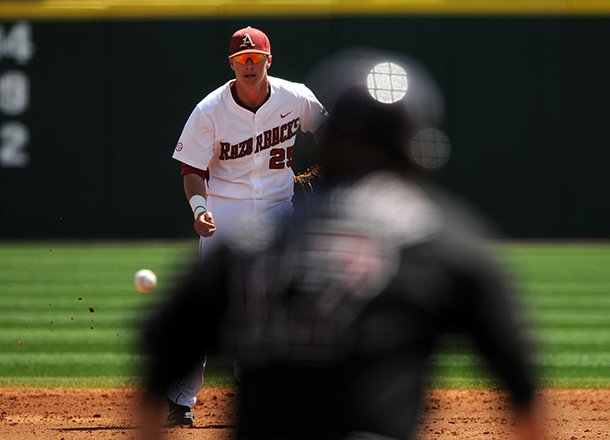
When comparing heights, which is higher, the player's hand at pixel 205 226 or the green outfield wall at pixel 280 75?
the green outfield wall at pixel 280 75

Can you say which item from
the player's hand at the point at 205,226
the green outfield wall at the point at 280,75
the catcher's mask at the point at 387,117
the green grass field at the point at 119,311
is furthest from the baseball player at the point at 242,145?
the green outfield wall at the point at 280,75

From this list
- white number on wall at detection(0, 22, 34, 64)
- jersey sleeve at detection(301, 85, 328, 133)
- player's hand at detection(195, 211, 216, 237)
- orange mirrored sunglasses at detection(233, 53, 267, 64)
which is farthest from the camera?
white number on wall at detection(0, 22, 34, 64)

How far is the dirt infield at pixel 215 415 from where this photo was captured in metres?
6.49

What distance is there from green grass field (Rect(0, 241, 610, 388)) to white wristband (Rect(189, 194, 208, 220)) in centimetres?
73

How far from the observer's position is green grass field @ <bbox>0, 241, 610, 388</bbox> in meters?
8.66

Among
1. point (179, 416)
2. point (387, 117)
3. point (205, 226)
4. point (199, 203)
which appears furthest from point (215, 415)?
point (387, 117)

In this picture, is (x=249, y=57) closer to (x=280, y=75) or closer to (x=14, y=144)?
(x=280, y=75)

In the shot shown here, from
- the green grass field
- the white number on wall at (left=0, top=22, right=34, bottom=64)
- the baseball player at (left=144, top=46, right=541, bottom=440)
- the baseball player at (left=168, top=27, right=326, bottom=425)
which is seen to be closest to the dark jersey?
the baseball player at (left=144, top=46, right=541, bottom=440)

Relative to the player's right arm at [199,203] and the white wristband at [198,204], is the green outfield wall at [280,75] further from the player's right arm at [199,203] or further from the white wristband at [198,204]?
the white wristband at [198,204]

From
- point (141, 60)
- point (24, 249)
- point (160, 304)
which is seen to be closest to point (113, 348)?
point (160, 304)

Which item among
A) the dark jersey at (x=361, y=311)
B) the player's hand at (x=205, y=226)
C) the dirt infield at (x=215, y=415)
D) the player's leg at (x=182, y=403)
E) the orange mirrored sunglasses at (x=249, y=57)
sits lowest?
the dirt infield at (x=215, y=415)

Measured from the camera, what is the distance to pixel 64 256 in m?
17.7

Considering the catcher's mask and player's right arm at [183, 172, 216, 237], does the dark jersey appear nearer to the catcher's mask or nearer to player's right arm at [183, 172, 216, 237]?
the catcher's mask

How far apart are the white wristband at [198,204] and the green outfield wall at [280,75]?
535 inches
